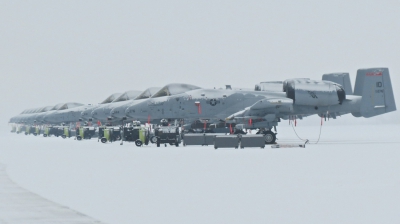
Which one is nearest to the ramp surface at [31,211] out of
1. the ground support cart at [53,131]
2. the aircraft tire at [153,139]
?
the aircraft tire at [153,139]

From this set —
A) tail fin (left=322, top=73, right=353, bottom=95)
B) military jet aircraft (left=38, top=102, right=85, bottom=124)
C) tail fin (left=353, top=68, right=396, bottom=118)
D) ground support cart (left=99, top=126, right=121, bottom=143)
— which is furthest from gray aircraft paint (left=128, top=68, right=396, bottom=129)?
military jet aircraft (left=38, top=102, right=85, bottom=124)

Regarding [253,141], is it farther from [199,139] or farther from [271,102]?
[271,102]

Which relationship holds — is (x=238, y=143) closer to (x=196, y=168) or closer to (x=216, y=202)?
(x=196, y=168)

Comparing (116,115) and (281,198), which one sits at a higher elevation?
(116,115)

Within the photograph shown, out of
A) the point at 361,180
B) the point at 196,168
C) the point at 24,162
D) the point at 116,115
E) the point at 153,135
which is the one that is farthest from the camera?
the point at 116,115

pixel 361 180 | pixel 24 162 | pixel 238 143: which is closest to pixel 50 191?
pixel 361 180

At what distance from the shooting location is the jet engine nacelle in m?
37.6

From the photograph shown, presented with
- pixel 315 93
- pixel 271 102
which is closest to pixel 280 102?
pixel 271 102

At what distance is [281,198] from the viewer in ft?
38.3

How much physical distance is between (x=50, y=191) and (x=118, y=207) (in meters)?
2.94

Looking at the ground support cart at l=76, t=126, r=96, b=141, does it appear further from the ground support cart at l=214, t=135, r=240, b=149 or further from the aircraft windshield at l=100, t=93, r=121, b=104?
the ground support cart at l=214, t=135, r=240, b=149

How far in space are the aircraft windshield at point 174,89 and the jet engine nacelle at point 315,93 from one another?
6.88 metres

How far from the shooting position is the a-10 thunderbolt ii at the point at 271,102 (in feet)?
122

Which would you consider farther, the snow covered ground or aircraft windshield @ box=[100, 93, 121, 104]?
aircraft windshield @ box=[100, 93, 121, 104]
